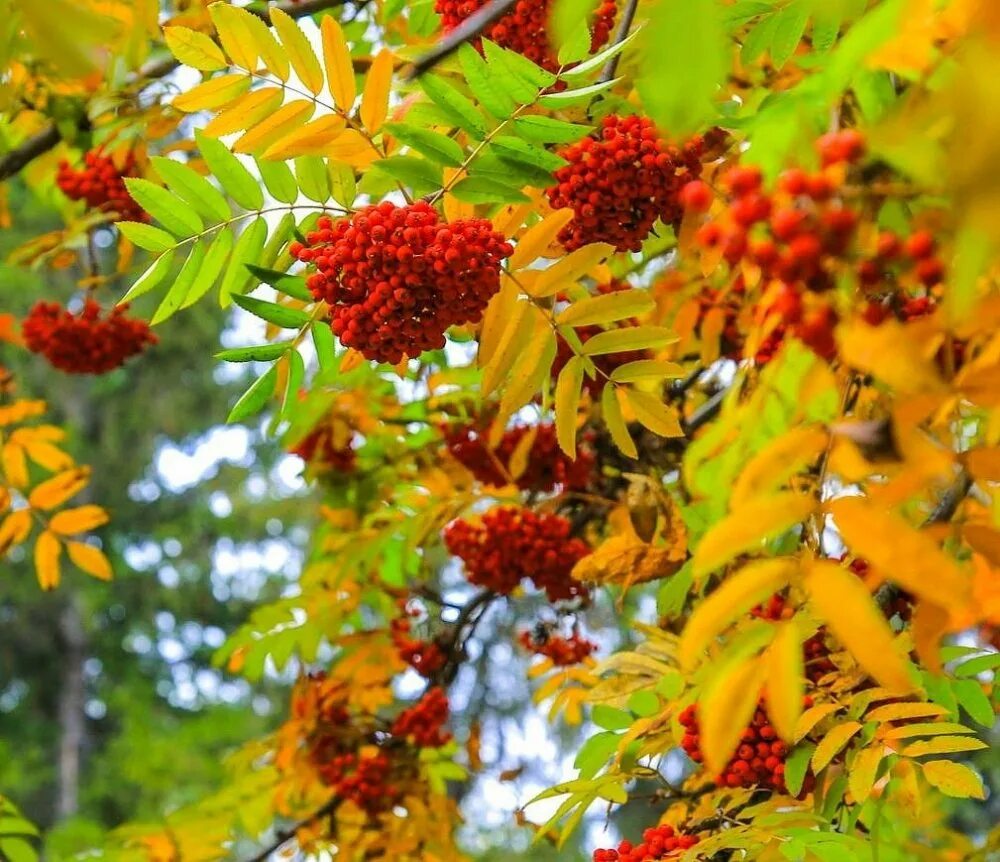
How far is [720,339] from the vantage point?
9.36ft

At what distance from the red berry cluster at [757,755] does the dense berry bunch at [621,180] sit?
0.80 m

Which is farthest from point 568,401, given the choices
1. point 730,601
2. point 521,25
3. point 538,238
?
point 730,601

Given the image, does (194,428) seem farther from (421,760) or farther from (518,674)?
(421,760)

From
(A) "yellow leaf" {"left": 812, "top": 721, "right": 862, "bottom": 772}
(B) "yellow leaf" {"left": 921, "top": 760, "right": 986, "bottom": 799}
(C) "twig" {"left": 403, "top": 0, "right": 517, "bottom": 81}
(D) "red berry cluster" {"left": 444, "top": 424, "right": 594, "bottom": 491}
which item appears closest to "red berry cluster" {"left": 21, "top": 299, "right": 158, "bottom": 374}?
(D) "red berry cluster" {"left": 444, "top": 424, "right": 594, "bottom": 491}

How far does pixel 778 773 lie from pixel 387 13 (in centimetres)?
175

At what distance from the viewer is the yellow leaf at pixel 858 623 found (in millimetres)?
935

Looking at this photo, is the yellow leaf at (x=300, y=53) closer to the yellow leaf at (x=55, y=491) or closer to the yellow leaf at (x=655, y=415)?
the yellow leaf at (x=655, y=415)

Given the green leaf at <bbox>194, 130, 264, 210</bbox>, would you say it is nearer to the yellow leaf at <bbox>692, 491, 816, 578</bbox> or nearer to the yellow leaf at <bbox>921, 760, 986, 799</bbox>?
the yellow leaf at <bbox>692, 491, 816, 578</bbox>

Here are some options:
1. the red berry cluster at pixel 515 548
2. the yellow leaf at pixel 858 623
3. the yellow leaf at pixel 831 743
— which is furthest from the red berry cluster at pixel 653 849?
the red berry cluster at pixel 515 548

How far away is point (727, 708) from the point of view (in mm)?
1039

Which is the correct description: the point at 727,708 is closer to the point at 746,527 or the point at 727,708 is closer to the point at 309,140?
the point at 746,527

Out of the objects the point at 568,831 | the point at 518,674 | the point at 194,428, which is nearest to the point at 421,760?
the point at 568,831

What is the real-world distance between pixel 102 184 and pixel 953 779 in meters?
2.64

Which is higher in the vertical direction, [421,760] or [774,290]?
[774,290]
